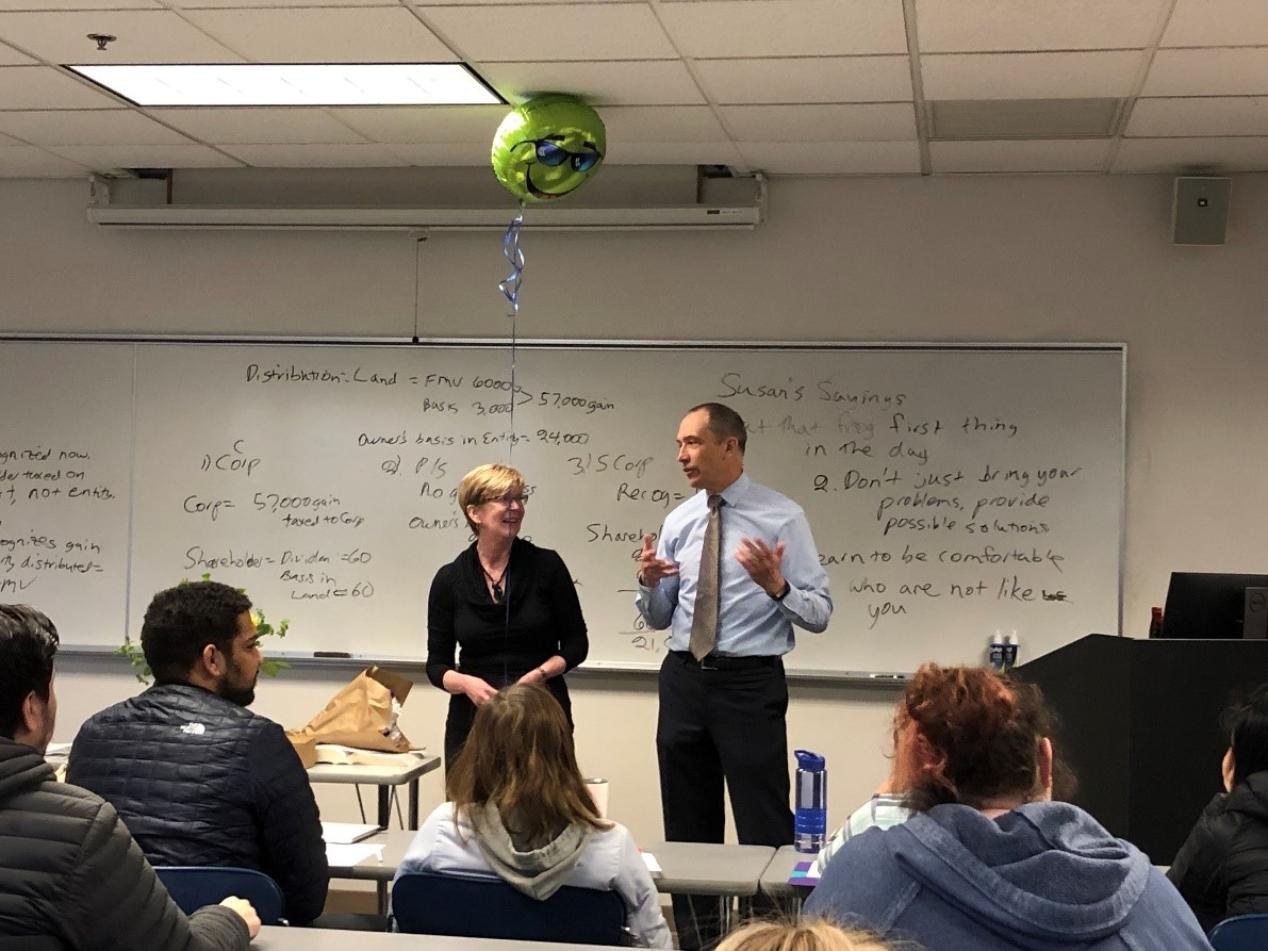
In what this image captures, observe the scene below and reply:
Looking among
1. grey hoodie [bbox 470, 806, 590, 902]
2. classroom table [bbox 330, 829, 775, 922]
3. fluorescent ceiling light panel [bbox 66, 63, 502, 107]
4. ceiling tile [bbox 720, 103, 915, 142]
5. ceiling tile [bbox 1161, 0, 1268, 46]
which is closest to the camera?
grey hoodie [bbox 470, 806, 590, 902]

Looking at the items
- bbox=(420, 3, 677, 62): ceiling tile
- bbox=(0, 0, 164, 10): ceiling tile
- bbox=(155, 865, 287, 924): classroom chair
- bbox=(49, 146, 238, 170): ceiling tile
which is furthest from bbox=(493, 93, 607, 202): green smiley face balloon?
bbox=(155, 865, 287, 924): classroom chair

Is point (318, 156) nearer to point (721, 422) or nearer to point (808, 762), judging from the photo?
point (721, 422)

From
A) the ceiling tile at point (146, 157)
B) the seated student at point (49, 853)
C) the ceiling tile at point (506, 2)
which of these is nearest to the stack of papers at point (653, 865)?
the seated student at point (49, 853)

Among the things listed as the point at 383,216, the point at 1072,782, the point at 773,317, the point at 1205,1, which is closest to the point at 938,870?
the point at 1072,782

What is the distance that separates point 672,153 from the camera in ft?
16.1

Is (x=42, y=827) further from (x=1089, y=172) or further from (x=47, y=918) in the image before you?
(x=1089, y=172)

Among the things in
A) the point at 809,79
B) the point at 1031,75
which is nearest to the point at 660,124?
the point at 809,79

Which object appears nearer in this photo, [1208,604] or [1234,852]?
[1234,852]

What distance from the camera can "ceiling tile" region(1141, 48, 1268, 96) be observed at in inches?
145

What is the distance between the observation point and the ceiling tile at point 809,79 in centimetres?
385

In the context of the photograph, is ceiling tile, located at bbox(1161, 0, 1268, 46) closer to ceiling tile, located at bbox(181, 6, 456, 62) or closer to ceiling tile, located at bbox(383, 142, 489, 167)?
ceiling tile, located at bbox(181, 6, 456, 62)

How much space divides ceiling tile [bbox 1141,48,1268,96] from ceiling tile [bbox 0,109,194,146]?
3.15 meters

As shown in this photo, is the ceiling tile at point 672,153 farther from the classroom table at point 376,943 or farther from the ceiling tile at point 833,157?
the classroom table at point 376,943

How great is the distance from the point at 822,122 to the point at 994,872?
319cm
